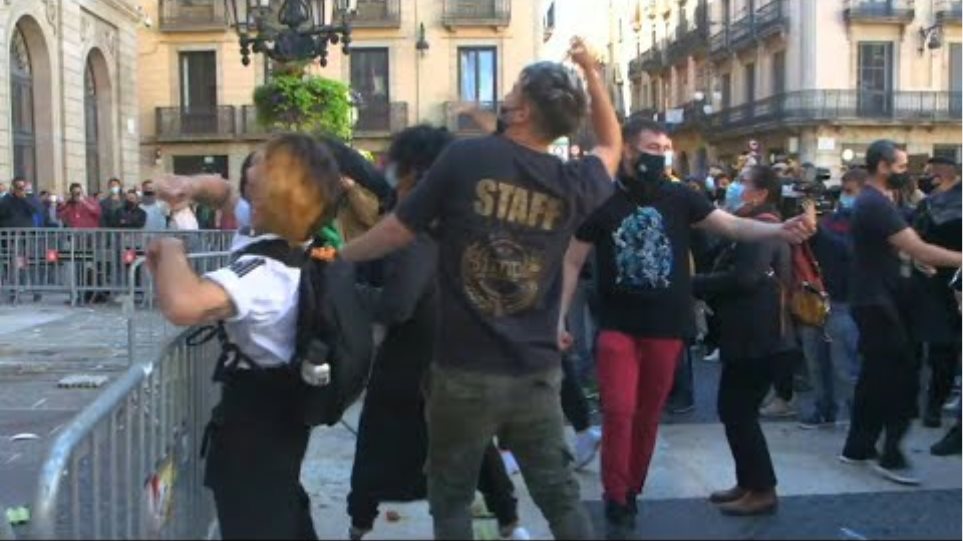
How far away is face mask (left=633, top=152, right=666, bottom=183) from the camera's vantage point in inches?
181

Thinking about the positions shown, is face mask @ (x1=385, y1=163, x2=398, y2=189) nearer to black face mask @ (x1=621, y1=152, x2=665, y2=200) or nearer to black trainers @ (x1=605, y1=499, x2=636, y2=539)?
black face mask @ (x1=621, y1=152, x2=665, y2=200)

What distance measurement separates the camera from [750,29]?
145ft

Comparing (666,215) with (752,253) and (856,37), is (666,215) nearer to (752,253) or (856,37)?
(752,253)

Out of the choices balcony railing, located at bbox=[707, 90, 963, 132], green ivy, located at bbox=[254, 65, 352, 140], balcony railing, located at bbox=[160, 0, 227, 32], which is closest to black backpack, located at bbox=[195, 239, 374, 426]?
green ivy, located at bbox=[254, 65, 352, 140]

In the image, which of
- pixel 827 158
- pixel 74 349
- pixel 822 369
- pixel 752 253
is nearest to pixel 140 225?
pixel 74 349

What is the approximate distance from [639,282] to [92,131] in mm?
24568

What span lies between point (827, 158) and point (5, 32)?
29.4m

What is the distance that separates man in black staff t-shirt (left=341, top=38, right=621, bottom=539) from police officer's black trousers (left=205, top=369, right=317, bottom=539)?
46cm

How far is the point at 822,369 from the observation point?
7.20m

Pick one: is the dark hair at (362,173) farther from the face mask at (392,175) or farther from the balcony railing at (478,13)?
the balcony railing at (478,13)

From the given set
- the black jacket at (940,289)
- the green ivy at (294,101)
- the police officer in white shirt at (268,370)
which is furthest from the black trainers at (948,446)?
the green ivy at (294,101)

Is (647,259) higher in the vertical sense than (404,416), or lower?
higher

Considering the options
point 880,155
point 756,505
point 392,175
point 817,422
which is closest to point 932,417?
point 817,422

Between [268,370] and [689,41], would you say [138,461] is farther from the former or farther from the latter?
[689,41]
